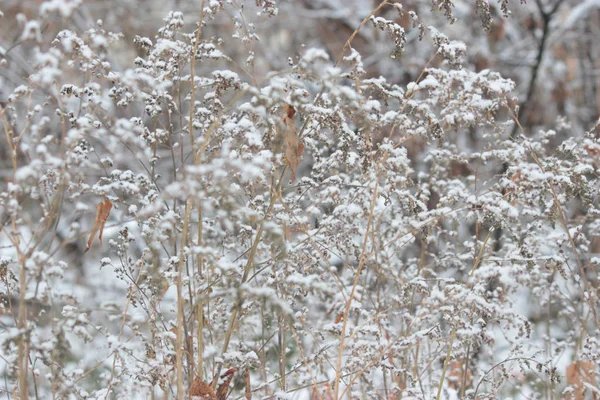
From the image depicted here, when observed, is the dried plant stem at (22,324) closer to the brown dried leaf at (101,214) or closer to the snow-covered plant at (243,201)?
the snow-covered plant at (243,201)

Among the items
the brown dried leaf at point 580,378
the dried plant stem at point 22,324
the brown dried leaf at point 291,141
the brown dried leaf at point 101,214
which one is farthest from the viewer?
the brown dried leaf at point 580,378

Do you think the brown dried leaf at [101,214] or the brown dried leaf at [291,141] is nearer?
the brown dried leaf at [291,141]

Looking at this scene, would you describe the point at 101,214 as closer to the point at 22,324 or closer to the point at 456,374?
the point at 22,324

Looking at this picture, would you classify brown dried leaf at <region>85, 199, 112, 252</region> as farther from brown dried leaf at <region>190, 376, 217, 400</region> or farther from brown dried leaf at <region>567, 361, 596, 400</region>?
brown dried leaf at <region>567, 361, 596, 400</region>

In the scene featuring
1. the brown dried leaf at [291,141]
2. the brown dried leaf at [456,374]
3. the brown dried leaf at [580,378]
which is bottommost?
the brown dried leaf at [580,378]

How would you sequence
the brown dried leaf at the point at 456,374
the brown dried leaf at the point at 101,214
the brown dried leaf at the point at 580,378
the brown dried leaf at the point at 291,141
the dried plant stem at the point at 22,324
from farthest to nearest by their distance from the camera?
the brown dried leaf at the point at 456,374, the brown dried leaf at the point at 580,378, the brown dried leaf at the point at 101,214, the brown dried leaf at the point at 291,141, the dried plant stem at the point at 22,324

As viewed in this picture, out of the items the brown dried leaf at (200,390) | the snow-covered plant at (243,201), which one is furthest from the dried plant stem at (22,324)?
the brown dried leaf at (200,390)

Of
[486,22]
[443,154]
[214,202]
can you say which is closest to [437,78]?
[486,22]

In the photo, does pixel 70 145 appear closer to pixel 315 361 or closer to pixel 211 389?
pixel 211 389

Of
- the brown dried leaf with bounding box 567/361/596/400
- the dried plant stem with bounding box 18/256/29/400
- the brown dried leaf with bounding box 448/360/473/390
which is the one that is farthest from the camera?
the brown dried leaf with bounding box 448/360/473/390

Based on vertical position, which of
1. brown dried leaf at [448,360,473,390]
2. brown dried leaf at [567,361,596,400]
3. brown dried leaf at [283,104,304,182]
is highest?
brown dried leaf at [283,104,304,182]

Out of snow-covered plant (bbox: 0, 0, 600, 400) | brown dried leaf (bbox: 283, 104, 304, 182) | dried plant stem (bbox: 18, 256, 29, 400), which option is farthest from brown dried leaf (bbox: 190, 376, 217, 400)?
brown dried leaf (bbox: 283, 104, 304, 182)

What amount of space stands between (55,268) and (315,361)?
3.15 feet

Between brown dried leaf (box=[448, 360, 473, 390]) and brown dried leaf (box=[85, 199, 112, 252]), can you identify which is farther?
brown dried leaf (box=[448, 360, 473, 390])
